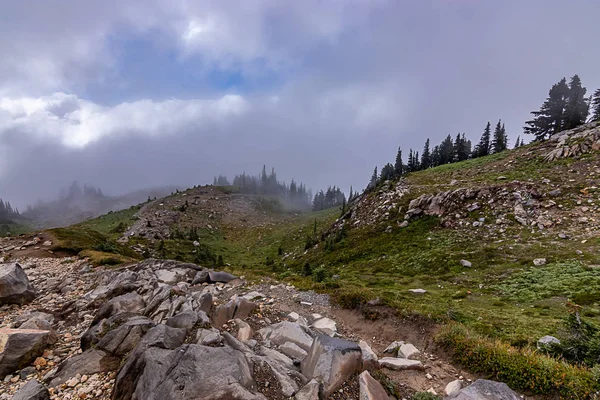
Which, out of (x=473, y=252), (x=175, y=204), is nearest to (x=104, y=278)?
(x=473, y=252)

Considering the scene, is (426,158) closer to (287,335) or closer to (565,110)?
(565,110)

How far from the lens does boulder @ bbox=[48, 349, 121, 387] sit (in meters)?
8.12

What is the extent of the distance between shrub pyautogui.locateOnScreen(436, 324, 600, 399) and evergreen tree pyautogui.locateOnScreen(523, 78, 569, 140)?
304 ft

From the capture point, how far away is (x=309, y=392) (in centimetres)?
695

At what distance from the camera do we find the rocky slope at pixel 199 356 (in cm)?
688

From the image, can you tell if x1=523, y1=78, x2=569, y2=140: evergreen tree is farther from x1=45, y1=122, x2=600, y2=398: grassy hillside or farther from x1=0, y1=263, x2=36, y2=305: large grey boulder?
x1=0, y1=263, x2=36, y2=305: large grey boulder

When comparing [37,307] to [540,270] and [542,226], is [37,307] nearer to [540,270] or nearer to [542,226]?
[540,270]

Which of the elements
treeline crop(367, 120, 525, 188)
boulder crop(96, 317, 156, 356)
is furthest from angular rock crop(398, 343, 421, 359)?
treeline crop(367, 120, 525, 188)

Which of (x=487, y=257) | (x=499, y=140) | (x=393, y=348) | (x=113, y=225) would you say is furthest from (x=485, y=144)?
(x=113, y=225)

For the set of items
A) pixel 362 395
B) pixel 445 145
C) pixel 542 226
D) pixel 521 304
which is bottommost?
pixel 521 304

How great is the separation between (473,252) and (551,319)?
599 inches

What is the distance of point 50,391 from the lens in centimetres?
757

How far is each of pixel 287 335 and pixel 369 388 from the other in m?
3.92

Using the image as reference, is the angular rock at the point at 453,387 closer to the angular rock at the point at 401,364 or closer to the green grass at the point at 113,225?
the angular rock at the point at 401,364
